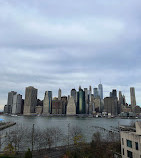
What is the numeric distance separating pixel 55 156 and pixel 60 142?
28138 millimetres

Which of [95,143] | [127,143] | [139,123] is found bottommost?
[95,143]

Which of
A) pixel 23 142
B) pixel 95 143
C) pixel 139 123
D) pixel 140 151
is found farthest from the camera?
pixel 23 142

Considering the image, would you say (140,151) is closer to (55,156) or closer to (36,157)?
(55,156)

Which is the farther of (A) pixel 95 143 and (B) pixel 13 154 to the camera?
(A) pixel 95 143

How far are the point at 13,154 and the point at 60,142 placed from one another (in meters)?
29.7

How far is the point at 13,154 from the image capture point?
153 ft

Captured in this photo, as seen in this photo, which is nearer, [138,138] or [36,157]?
[138,138]

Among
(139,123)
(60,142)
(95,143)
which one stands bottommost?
(60,142)

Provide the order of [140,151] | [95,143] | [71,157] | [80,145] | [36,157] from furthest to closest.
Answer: [80,145], [95,143], [36,157], [71,157], [140,151]

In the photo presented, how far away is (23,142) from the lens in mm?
70688

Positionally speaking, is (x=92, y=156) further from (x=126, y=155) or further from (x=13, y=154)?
(x=13, y=154)

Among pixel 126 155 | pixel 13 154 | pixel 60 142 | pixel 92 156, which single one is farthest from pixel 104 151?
pixel 60 142

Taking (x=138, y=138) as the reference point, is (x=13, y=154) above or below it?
below

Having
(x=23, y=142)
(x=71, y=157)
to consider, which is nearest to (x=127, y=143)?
(x=71, y=157)
